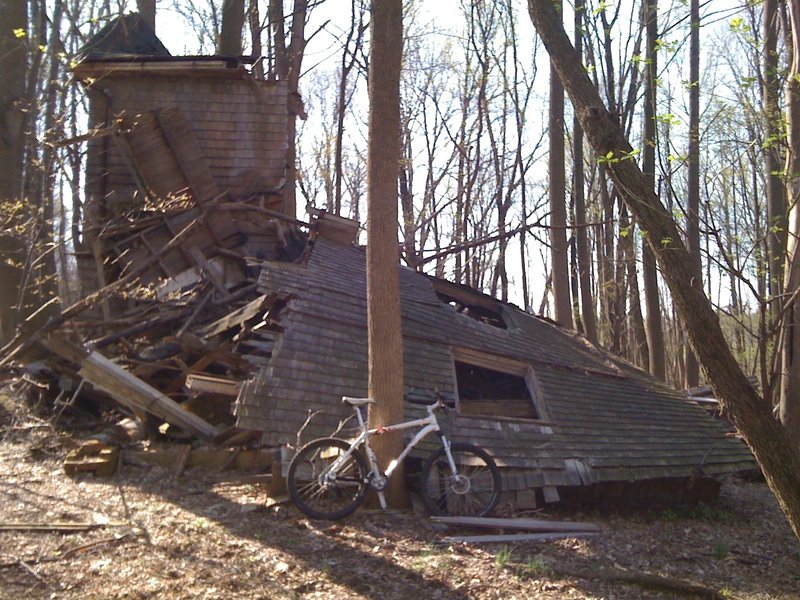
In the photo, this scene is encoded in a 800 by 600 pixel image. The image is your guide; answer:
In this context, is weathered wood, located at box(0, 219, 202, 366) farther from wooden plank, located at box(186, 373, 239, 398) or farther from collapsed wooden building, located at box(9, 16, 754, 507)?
wooden plank, located at box(186, 373, 239, 398)

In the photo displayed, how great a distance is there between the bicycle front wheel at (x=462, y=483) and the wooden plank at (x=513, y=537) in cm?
51

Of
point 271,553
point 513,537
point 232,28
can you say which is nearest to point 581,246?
point 232,28

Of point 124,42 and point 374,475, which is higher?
point 124,42

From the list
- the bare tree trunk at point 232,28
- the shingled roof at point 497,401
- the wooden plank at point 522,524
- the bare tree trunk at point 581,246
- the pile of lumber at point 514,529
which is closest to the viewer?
the pile of lumber at point 514,529

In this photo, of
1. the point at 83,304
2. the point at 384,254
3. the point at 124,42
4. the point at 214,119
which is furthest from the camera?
the point at 124,42

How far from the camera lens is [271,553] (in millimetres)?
6535

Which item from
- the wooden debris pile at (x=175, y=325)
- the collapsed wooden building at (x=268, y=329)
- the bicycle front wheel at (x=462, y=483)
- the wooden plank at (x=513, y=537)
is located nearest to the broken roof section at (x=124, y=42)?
the collapsed wooden building at (x=268, y=329)

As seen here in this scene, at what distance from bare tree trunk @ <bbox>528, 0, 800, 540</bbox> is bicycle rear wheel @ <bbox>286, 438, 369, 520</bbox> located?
11.7 feet

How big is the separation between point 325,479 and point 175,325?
4.40m

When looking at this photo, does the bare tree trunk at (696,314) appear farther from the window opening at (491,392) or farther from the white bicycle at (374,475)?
the window opening at (491,392)

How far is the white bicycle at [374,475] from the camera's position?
7.75 metres

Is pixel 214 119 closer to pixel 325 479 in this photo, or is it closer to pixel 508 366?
pixel 508 366

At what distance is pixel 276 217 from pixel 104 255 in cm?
304

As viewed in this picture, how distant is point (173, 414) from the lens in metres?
9.30
